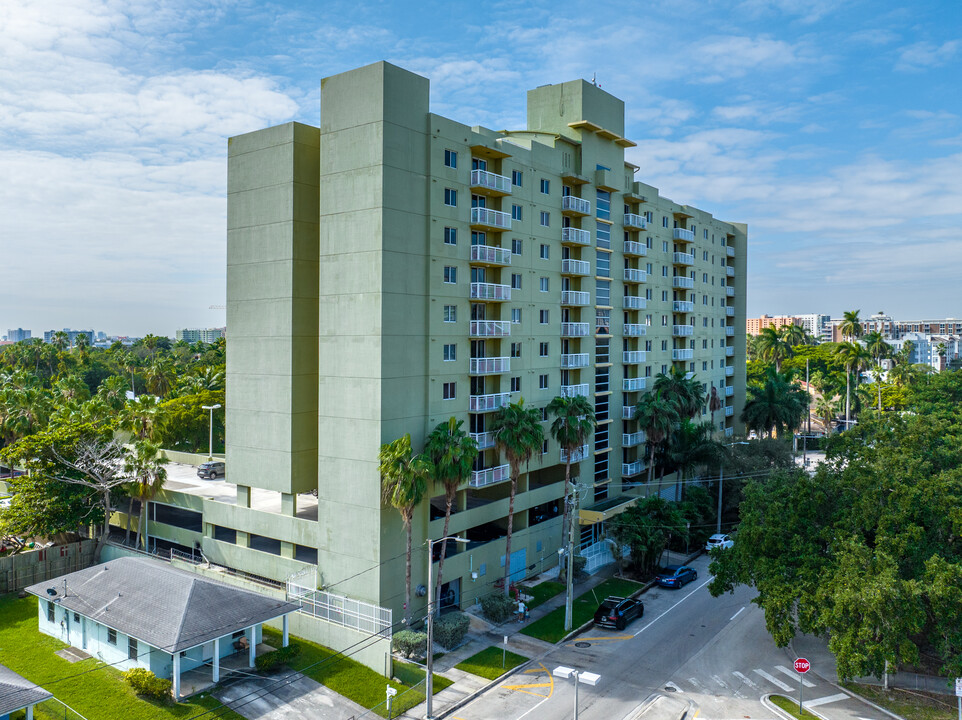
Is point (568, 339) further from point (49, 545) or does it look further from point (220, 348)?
point (220, 348)

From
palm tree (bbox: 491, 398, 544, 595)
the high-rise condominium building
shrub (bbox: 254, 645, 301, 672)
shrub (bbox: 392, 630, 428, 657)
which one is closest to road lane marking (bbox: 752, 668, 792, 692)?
palm tree (bbox: 491, 398, 544, 595)

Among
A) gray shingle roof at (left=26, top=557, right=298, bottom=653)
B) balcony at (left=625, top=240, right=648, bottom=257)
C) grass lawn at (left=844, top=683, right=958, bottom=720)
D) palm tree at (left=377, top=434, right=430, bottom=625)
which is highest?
balcony at (left=625, top=240, right=648, bottom=257)

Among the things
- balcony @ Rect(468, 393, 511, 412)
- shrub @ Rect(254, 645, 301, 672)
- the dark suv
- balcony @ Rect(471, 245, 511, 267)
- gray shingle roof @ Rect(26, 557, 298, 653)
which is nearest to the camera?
gray shingle roof @ Rect(26, 557, 298, 653)

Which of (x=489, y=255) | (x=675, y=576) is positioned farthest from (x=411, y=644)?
(x=489, y=255)

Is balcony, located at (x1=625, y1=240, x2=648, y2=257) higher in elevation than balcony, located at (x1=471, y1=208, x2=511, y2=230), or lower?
higher

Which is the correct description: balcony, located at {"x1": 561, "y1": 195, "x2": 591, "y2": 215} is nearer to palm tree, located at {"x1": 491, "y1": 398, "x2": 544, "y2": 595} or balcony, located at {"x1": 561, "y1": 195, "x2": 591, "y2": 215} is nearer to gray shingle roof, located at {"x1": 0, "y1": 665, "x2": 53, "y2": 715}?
palm tree, located at {"x1": 491, "y1": 398, "x2": 544, "y2": 595}

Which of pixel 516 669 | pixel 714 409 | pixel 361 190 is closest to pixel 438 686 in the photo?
pixel 516 669

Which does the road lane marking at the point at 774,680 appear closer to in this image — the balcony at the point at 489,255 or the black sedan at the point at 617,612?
the black sedan at the point at 617,612
